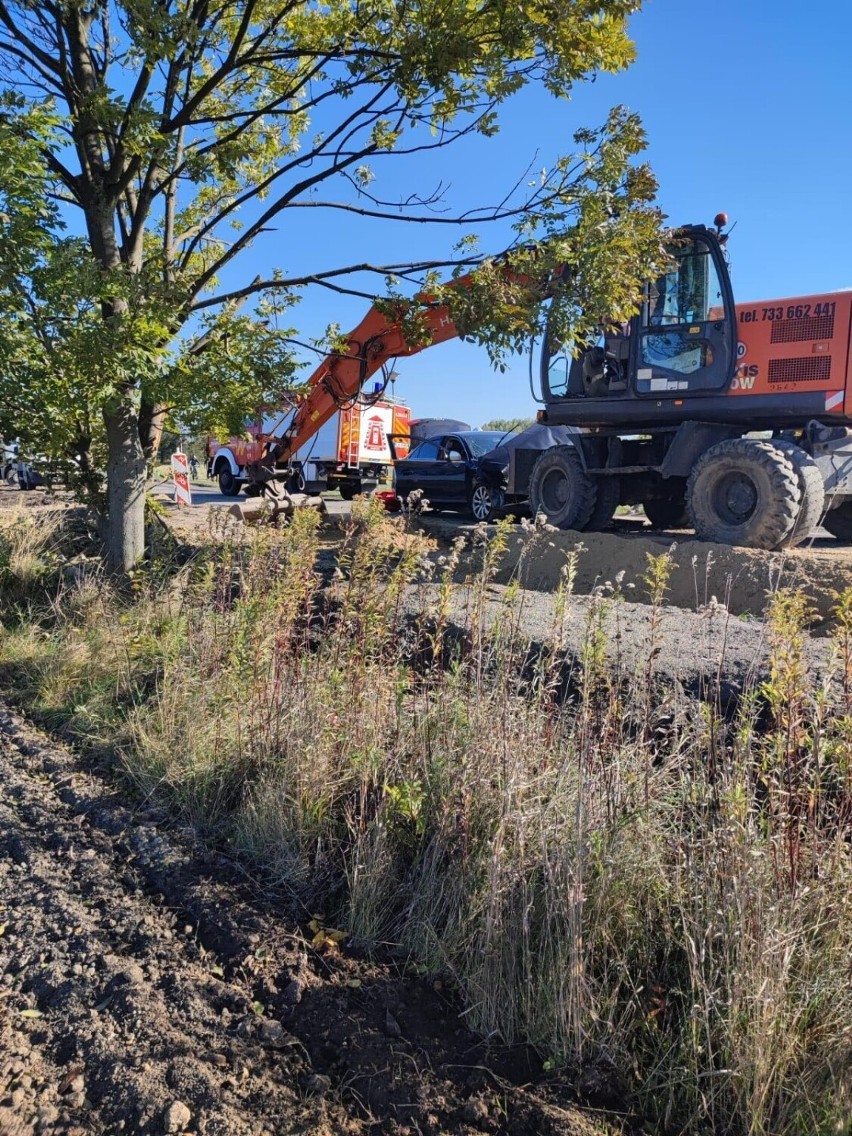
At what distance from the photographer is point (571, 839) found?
2652mm

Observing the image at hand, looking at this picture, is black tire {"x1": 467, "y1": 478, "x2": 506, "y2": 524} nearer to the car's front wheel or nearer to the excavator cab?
the car's front wheel

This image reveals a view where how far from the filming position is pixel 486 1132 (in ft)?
6.64

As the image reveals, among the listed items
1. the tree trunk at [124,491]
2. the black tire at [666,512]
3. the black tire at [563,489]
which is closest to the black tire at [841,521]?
the black tire at [666,512]

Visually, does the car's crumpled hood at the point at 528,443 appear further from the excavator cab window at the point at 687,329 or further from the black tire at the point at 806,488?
the black tire at the point at 806,488

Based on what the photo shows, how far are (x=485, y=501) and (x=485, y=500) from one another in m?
0.02

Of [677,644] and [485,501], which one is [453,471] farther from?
[677,644]

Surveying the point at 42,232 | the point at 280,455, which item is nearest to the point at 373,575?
the point at 42,232

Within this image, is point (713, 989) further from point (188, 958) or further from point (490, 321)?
point (490, 321)

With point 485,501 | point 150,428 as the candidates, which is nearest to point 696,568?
point 150,428

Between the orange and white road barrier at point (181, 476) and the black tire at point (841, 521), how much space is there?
325 inches

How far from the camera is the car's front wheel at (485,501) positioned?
14750 millimetres

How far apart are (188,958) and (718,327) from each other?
9.16 metres

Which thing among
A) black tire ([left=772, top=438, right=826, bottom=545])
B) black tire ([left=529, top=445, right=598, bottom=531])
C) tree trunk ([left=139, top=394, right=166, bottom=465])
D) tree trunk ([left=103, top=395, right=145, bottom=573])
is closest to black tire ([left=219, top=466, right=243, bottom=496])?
black tire ([left=529, top=445, right=598, bottom=531])

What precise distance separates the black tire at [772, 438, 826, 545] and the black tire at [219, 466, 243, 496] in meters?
20.3
